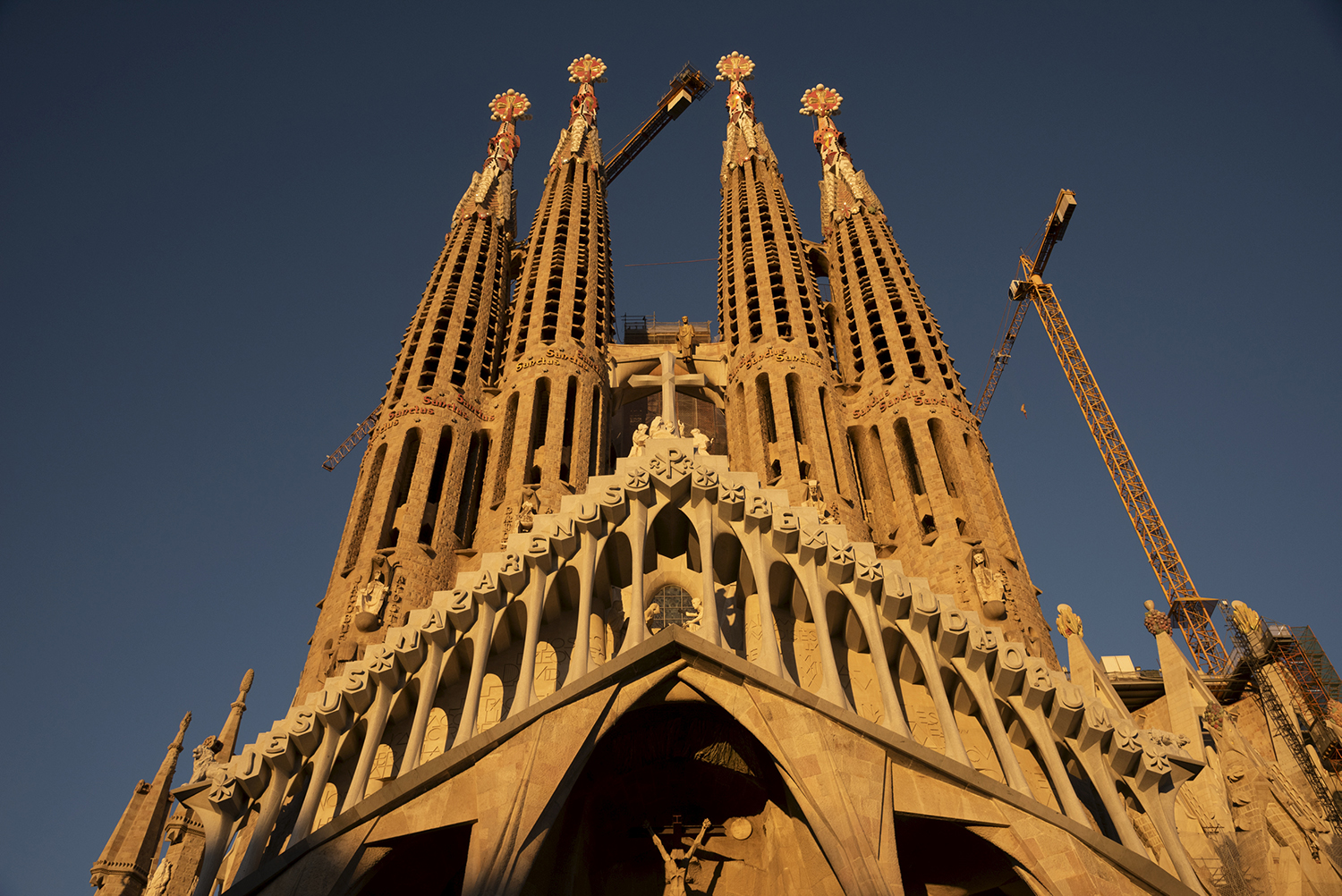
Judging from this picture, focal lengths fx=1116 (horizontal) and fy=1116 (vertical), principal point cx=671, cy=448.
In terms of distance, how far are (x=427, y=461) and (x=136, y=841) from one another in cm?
998

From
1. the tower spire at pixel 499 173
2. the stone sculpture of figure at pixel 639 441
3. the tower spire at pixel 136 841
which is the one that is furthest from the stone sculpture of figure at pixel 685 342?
the tower spire at pixel 136 841

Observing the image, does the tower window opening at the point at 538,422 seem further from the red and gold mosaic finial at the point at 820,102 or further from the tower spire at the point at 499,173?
the red and gold mosaic finial at the point at 820,102

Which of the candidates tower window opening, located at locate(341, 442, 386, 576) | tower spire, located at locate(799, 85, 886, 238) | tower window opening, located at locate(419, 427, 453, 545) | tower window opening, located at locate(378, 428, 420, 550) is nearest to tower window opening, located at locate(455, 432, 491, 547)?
tower window opening, located at locate(419, 427, 453, 545)

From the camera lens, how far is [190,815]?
847 inches

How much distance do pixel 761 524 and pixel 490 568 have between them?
448cm

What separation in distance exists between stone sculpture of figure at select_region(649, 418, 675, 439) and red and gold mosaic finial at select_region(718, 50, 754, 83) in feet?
98.2

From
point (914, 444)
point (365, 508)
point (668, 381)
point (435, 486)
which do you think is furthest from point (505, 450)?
point (914, 444)

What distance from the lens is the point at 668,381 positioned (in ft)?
73.7

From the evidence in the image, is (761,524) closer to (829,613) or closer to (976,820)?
(829,613)

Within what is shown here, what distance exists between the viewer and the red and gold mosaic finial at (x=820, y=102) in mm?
44531

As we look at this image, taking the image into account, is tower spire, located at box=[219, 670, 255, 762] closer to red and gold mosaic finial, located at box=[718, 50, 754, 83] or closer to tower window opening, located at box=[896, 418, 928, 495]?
tower window opening, located at box=[896, 418, 928, 495]

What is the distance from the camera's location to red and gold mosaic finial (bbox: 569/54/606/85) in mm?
46375

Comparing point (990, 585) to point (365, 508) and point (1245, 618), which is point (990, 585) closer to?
point (365, 508)

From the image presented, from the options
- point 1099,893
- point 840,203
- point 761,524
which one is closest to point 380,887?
point 761,524
